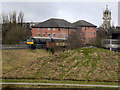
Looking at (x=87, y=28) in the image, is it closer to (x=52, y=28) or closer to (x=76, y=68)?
(x=52, y=28)

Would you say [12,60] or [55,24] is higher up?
[55,24]

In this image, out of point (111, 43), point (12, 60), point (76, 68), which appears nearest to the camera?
point (76, 68)

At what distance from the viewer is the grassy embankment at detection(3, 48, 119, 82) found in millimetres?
26969

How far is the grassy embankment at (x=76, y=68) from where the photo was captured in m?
27.0

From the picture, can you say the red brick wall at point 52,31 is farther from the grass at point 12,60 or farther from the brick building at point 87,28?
the grass at point 12,60

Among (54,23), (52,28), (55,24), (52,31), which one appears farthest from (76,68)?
(54,23)

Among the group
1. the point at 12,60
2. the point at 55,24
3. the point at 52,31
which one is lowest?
the point at 12,60

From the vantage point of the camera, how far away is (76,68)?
28594mm

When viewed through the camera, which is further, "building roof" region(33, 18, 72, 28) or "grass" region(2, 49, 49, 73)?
"building roof" region(33, 18, 72, 28)

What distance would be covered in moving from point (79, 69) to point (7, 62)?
17066 millimetres

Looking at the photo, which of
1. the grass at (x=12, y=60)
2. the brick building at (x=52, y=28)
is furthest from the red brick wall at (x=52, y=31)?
the grass at (x=12, y=60)

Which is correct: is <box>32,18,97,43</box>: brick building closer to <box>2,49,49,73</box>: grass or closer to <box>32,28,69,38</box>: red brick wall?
<box>32,28,69,38</box>: red brick wall

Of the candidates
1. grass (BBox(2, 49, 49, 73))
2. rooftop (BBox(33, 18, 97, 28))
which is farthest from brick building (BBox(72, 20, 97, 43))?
grass (BBox(2, 49, 49, 73))

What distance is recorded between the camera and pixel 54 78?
88.2 ft
